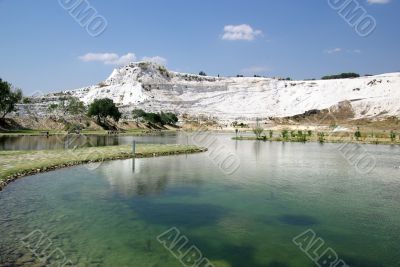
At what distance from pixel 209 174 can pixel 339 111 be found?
130 meters

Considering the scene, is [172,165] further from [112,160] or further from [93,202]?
[93,202]

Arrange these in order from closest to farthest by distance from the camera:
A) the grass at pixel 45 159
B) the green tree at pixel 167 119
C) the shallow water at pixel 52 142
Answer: the grass at pixel 45 159
the shallow water at pixel 52 142
the green tree at pixel 167 119

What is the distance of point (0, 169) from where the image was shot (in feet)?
87.2

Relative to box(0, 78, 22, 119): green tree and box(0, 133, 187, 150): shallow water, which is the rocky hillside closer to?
box(0, 78, 22, 119): green tree

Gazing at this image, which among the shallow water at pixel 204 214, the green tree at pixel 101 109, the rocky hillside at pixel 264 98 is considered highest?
the rocky hillside at pixel 264 98

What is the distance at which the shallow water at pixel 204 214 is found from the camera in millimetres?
13422

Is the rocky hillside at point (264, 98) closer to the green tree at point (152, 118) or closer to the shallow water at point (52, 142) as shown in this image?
the green tree at point (152, 118)

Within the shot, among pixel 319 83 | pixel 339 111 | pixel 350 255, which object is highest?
pixel 319 83

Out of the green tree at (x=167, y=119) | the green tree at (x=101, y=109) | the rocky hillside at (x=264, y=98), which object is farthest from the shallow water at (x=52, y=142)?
the rocky hillside at (x=264, y=98)

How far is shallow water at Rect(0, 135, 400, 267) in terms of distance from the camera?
13.4 meters

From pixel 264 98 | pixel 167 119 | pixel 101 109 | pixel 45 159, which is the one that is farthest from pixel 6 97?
pixel 264 98

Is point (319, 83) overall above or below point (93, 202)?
above

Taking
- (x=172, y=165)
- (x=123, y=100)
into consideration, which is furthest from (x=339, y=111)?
(x=172, y=165)

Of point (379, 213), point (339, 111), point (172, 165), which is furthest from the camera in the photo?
point (339, 111)
